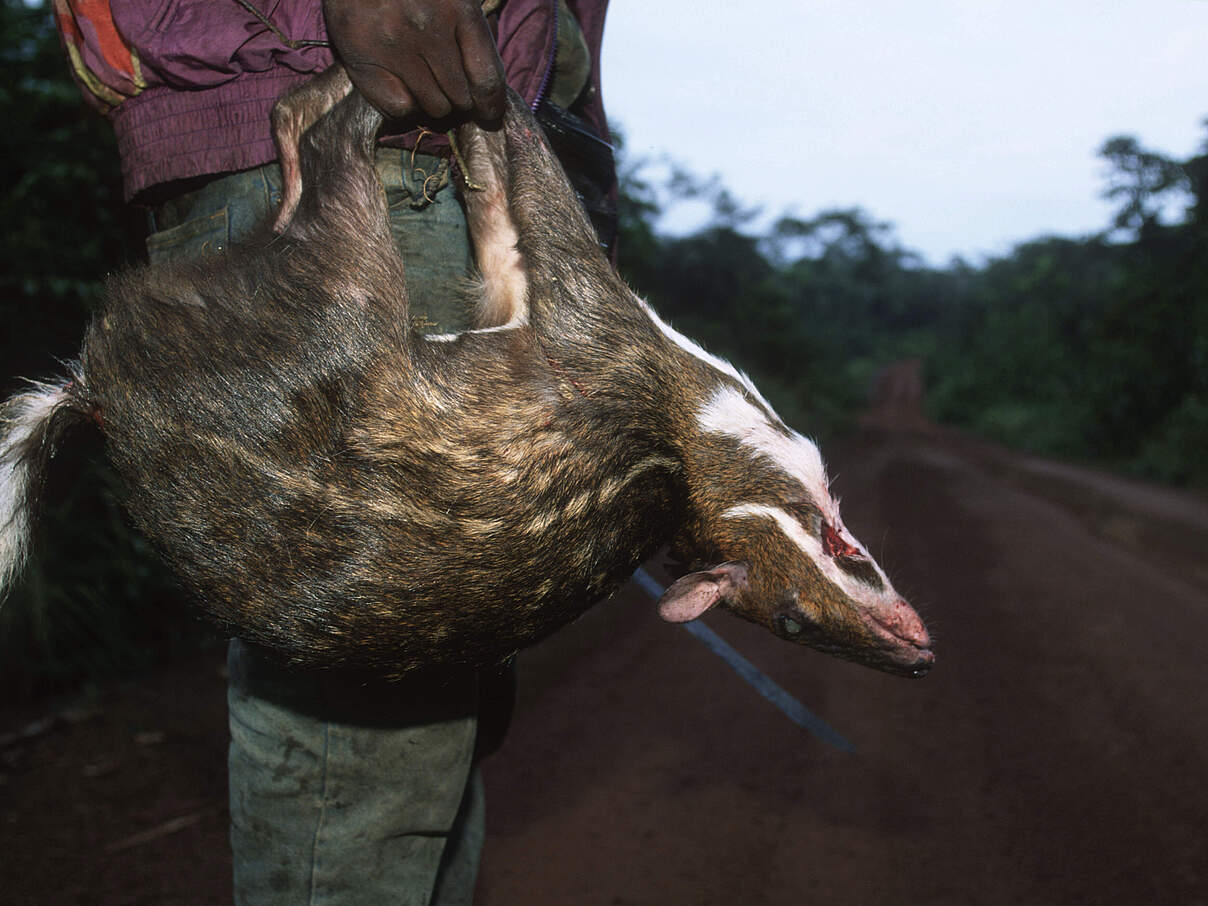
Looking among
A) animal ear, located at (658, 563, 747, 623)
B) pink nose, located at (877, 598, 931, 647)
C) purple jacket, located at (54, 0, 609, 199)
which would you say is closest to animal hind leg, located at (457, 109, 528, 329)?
purple jacket, located at (54, 0, 609, 199)

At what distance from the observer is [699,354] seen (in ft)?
7.27

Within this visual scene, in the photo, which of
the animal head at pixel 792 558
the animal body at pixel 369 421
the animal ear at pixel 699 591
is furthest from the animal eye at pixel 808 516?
the animal body at pixel 369 421

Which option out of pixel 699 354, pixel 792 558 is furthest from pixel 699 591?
pixel 699 354

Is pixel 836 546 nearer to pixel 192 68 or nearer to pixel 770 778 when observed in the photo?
pixel 192 68

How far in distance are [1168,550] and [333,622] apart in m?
9.48

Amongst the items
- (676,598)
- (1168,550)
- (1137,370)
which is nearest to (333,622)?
(676,598)

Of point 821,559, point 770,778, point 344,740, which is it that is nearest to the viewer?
point 344,740

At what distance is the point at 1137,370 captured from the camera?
18219 mm

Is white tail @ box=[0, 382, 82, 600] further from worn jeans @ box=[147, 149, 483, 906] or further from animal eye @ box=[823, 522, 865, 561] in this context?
animal eye @ box=[823, 522, 865, 561]

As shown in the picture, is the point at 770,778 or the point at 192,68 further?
the point at 770,778

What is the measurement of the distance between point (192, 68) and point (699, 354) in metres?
1.16

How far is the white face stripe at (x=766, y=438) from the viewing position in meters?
2.20

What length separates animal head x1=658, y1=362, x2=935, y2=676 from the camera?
2275mm

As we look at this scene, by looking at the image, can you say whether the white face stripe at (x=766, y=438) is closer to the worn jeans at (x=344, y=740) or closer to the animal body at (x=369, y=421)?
the animal body at (x=369, y=421)
